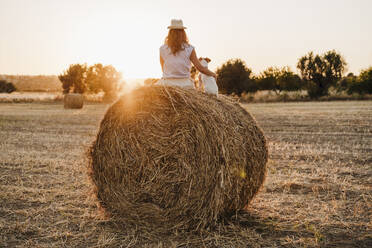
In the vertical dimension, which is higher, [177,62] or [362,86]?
[362,86]

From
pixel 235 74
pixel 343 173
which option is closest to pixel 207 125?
pixel 343 173

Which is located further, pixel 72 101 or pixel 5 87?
pixel 5 87

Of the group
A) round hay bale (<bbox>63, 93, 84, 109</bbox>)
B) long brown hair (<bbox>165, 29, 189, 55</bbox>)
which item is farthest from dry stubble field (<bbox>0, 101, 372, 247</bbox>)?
round hay bale (<bbox>63, 93, 84, 109</bbox>)

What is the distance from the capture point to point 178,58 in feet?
17.6

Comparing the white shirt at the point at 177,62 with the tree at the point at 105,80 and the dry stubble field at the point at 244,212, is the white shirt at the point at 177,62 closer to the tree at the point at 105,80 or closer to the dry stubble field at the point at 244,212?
the dry stubble field at the point at 244,212

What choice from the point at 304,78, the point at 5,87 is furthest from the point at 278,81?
the point at 5,87

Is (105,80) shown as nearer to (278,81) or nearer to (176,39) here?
(278,81)

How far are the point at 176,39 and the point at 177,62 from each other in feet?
1.02

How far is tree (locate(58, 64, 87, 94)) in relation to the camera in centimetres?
5709

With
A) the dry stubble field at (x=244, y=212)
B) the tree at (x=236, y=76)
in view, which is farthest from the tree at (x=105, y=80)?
the dry stubble field at (x=244, y=212)

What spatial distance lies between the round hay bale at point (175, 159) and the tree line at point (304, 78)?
36422 millimetres

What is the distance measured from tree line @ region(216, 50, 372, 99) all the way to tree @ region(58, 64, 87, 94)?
855 inches

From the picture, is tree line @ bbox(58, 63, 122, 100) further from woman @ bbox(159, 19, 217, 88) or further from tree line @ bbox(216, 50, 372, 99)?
woman @ bbox(159, 19, 217, 88)

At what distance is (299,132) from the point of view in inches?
498
